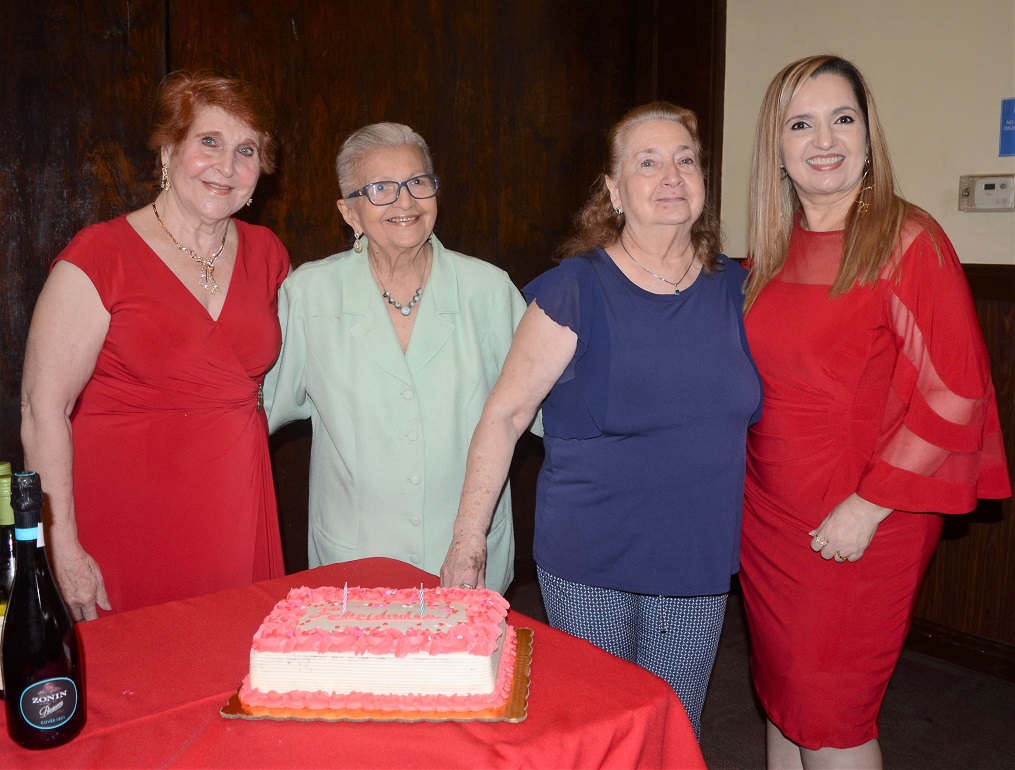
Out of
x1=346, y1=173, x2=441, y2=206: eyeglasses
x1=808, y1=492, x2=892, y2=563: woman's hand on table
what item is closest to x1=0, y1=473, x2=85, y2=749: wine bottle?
x1=346, y1=173, x2=441, y2=206: eyeglasses

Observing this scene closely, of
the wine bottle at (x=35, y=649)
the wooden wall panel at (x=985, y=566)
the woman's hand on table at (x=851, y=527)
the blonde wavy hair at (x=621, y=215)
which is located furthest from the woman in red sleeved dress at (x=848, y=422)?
the wooden wall panel at (x=985, y=566)

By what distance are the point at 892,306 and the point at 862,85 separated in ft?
1.70

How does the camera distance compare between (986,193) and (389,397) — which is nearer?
(389,397)

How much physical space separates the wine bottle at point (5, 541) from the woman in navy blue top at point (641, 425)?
85cm

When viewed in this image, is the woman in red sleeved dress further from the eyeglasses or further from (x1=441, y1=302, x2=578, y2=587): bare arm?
the eyeglasses

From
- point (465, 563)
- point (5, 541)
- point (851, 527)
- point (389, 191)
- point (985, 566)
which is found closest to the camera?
point (5, 541)

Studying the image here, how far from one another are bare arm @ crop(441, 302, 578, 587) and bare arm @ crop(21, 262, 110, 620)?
0.85m

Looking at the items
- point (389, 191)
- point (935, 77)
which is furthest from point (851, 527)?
point (935, 77)

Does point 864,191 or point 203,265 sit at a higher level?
point 864,191

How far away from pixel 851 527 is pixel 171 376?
1.53m

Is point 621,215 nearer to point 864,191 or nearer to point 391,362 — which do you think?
point 864,191

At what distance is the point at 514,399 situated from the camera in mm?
1930

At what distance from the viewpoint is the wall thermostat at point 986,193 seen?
11.1ft

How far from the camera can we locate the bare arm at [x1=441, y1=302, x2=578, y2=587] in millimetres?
1865
